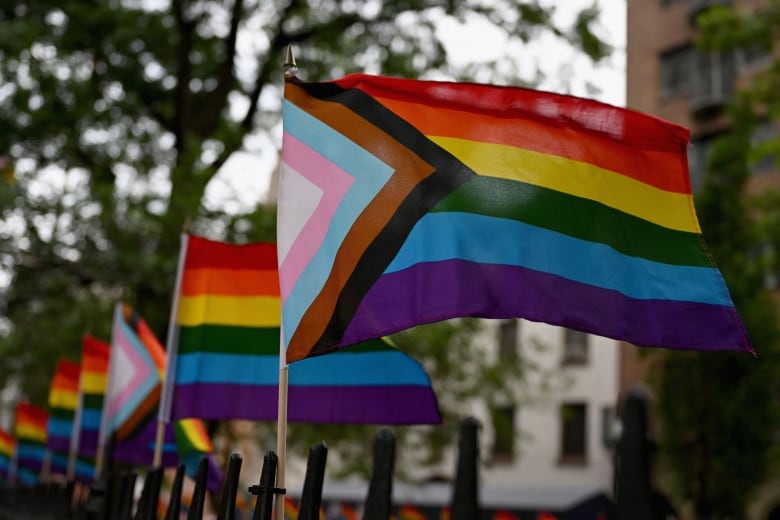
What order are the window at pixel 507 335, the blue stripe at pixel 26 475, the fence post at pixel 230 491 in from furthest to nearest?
the window at pixel 507 335, the blue stripe at pixel 26 475, the fence post at pixel 230 491

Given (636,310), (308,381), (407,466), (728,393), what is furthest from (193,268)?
(407,466)

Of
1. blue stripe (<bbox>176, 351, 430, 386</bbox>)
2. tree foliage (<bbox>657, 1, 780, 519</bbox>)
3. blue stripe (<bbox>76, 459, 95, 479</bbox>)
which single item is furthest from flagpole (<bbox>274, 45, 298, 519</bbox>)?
tree foliage (<bbox>657, 1, 780, 519</bbox>)

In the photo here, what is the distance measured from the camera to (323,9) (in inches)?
666

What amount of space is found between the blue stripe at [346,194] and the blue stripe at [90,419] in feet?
28.2

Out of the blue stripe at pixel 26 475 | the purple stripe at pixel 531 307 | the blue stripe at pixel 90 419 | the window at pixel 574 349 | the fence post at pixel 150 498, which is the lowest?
the blue stripe at pixel 26 475

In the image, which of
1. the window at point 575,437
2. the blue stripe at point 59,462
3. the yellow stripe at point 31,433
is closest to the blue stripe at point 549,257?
the blue stripe at point 59,462

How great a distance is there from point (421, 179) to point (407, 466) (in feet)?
71.4

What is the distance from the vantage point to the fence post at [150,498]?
480 cm

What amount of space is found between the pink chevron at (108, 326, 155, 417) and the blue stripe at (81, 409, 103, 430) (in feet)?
8.49

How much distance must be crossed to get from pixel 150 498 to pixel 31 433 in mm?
12599

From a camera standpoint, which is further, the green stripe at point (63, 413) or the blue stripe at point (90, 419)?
the green stripe at point (63, 413)

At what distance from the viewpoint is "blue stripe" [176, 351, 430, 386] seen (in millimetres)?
6715

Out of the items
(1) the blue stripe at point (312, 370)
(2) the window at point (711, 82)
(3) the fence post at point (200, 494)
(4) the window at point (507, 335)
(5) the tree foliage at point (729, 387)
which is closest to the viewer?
(3) the fence post at point (200, 494)

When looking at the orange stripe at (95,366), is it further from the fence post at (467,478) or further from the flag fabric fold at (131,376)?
the fence post at (467,478)
